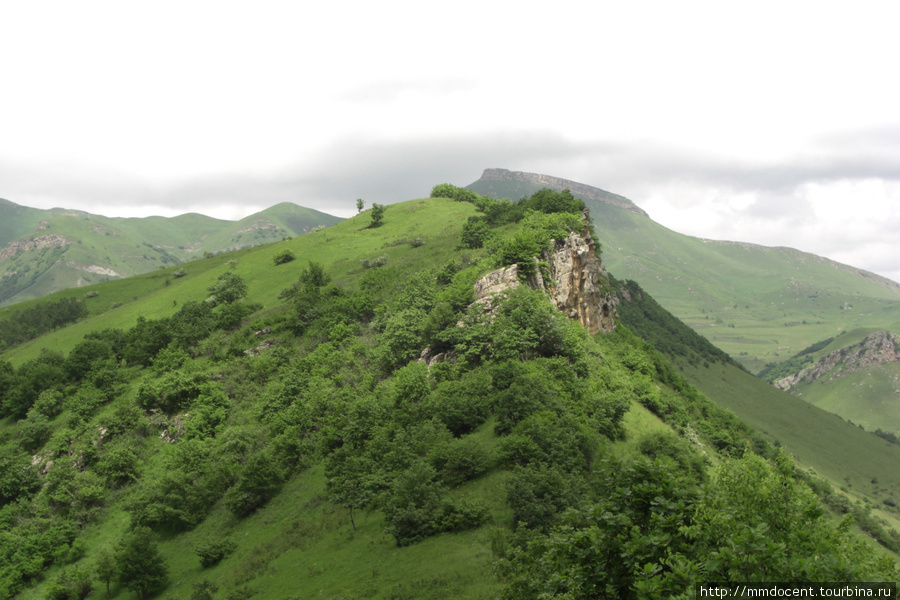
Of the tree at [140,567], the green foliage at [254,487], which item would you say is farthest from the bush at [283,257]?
the tree at [140,567]

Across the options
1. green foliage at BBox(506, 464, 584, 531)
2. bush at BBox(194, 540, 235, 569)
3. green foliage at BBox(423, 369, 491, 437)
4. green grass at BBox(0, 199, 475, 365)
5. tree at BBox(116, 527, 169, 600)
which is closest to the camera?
green foliage at BBox(506, 464, 584, 531)

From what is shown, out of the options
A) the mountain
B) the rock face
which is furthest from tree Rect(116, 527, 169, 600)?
the rock face

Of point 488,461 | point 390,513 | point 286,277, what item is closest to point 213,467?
point 390,513

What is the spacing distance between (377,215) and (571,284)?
3375 inches

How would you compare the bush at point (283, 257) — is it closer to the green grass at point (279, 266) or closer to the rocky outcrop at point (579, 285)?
the green grass at point (279, 266)

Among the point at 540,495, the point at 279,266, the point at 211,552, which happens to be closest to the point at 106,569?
the point at 211,552

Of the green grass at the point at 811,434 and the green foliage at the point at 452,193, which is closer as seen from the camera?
the green grass at the point at 811,434

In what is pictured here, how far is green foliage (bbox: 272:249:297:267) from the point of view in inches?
4776

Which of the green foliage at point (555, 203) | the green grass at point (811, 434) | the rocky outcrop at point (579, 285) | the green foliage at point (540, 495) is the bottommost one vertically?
the green grass at point (811, 434)

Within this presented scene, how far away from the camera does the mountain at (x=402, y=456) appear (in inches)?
523

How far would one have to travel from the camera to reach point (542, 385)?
43969 mm

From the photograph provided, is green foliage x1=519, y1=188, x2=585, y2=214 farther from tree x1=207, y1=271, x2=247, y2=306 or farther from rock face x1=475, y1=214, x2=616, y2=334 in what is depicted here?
tree x1=207, y1=271, x2=247, y2=306

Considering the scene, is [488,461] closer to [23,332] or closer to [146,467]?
[146,467]

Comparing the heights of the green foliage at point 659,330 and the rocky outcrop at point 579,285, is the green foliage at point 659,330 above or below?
below
